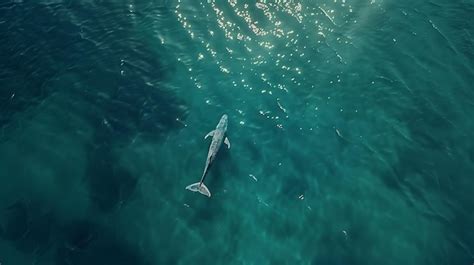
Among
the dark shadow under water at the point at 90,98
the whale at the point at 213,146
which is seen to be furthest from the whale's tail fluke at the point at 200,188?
the dark shadow under water at the point at 90,98

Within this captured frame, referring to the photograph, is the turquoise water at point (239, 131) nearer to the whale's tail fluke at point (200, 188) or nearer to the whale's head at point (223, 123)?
the whale's tail fluke at point (200, 188)

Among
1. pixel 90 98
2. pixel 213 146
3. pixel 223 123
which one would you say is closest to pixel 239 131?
pixel 223 123

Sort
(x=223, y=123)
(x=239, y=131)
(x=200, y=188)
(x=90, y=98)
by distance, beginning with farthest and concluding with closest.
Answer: (x=90, y=98) < (x=239, y=131) < (x=223, y=123) < (x=200, y=188)

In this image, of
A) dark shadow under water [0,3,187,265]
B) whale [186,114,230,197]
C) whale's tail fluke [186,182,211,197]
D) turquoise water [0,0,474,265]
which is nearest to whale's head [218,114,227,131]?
whale [186,114,230,197]

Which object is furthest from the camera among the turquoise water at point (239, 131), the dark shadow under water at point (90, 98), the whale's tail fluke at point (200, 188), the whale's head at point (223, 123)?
the whale's head at point (223, 123)

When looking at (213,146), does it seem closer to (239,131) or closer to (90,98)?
(239,131)

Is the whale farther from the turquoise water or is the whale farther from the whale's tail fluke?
the turquoise water

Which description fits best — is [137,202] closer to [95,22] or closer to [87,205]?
[87,205]
